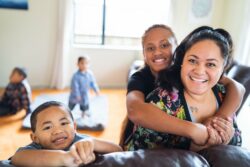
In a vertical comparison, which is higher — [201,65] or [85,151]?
[201,65]

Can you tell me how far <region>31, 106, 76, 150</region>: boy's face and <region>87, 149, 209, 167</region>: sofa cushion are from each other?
207 mm

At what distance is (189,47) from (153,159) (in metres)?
0.52

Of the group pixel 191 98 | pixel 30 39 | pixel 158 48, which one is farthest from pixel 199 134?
pixel 30 39

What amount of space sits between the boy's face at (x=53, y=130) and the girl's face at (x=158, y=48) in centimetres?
61

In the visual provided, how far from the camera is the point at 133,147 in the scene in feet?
3.72

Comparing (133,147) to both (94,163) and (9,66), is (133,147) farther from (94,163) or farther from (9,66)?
(9,66)

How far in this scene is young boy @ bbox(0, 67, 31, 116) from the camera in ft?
9.61

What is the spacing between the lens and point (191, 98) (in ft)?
3.54

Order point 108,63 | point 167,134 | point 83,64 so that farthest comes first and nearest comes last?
point 108,63, point 83,64, point 167,134

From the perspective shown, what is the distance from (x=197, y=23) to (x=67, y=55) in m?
2.09

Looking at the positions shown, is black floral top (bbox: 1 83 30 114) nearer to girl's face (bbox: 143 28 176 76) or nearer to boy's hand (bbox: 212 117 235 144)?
girl's face (bbox: 143 28 176 76)

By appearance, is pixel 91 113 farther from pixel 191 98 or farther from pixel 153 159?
pixel 153 159

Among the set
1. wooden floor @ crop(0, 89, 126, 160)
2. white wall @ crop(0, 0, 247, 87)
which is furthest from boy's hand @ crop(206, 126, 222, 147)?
white wall @ crop(0, 0, 247, 87)

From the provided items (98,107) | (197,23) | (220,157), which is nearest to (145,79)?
(220,157)
